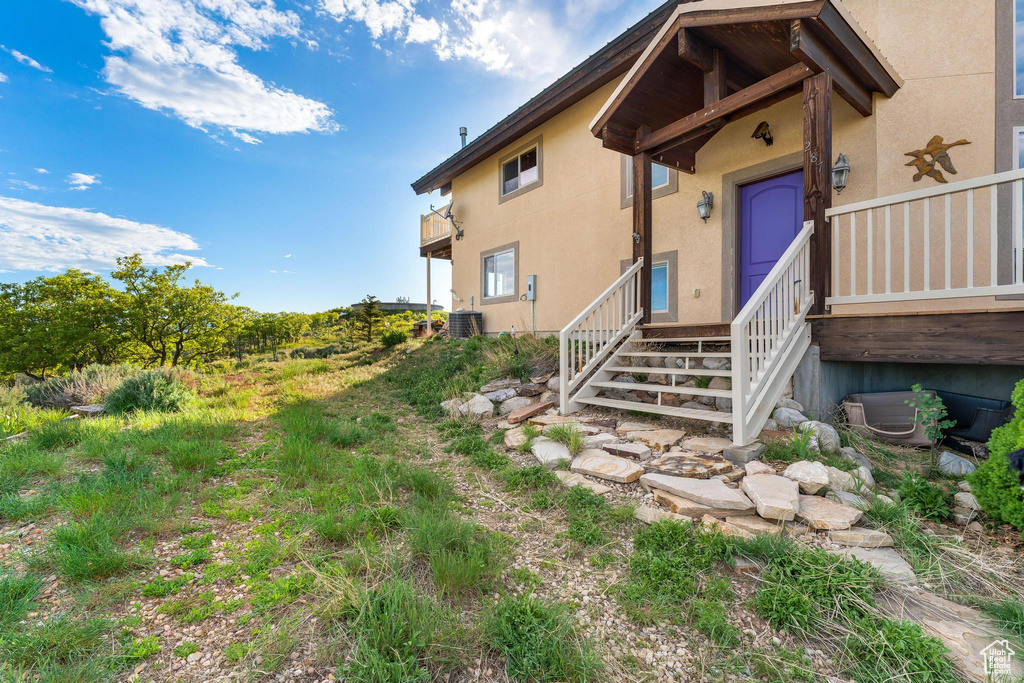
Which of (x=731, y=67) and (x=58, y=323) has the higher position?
(x=731, y=67)

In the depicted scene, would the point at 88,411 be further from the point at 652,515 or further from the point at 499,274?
the point at 499,274

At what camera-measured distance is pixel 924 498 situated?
257 centimetres

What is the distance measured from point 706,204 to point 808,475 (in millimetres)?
4495

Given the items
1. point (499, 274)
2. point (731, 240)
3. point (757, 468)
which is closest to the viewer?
point (757, 468)

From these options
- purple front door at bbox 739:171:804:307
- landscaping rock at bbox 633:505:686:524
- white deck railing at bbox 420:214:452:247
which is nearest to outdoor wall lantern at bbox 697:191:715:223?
purple front door at bbox 739:171:804:307

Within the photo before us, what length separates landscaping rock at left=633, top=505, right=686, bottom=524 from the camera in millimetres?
2554

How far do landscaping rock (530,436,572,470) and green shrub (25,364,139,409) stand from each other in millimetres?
6437

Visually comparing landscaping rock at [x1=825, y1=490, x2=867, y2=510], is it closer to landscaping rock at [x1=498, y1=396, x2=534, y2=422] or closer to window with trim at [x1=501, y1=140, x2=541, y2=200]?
landscaping rock at [x1=498, y1=396, x2=534, y2=422]

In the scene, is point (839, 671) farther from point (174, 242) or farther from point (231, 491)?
point (174, 242)

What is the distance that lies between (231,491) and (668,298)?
243 inches

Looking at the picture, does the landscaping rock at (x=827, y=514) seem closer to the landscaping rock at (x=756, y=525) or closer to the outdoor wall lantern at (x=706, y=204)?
the landscaping rock at (x=756, y=525)

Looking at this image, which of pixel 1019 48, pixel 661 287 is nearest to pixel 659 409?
pixel 661 287

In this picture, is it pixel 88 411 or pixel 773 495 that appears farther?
pixel 88 411

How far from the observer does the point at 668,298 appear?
655cm
